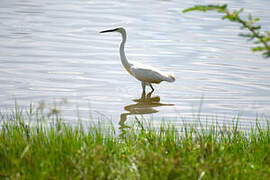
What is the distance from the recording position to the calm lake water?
9.35m

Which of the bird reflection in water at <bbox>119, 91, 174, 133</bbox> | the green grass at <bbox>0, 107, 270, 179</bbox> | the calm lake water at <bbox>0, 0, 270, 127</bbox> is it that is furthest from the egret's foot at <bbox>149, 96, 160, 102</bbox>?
the green grass at <bbox>0, 107, 270, 179</bbox>

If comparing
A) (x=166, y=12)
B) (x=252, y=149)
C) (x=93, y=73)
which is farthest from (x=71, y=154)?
(x=166, y=12)

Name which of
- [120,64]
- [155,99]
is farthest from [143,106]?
[120,64]

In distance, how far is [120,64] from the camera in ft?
42.5

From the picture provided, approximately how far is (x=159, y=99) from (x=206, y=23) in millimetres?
9896

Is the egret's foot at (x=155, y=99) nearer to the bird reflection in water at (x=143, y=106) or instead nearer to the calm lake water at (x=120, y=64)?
the bird reflection in water at (x=143, y=106)

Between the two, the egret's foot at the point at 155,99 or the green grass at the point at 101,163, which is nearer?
the green grass at the point at 101,163

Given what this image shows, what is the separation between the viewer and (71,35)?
631 inches

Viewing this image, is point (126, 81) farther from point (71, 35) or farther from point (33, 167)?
point (33, 167)

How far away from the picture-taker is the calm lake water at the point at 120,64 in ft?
30.7

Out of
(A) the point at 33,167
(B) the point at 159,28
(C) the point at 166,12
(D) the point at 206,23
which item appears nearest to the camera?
(A) the point at 33,167

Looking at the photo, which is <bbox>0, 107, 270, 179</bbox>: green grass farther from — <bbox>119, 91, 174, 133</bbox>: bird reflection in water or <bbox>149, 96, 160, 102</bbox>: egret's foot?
<bbox>149, 96, 160, 102</bbox>: egret's foot

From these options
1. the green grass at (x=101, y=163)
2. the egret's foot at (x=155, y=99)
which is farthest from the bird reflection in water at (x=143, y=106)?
the green grass at (x=101, y=163)

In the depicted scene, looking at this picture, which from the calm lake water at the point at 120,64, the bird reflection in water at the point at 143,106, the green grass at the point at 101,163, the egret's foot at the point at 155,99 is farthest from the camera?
the egret's foot at the point at 155,99
